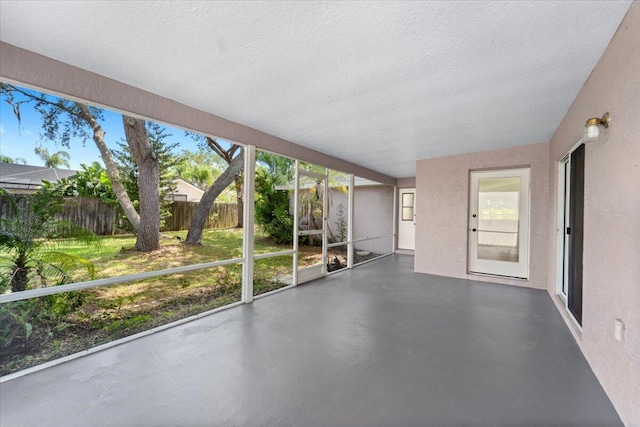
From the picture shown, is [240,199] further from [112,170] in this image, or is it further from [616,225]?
[616,225]

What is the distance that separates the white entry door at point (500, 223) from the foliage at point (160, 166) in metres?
5.41

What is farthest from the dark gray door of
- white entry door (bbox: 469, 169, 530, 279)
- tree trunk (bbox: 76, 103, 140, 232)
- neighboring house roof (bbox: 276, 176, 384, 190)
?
tree trunk (bbox: 76, 103, 140, 232)

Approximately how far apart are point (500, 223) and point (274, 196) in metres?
4.59

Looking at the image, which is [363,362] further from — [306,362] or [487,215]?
[487,215]

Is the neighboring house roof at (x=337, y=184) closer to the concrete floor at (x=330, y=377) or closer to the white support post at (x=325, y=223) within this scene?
the white support post at (x=325, y=223)

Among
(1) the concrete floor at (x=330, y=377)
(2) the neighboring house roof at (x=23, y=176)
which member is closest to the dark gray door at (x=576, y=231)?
(1) the concrete floor at (x=330, y=377)

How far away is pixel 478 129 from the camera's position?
4.12 meters

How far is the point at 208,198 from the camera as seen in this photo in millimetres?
4352

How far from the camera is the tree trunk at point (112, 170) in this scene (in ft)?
9.80

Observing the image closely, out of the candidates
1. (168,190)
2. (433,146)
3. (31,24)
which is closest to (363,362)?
(168,190)

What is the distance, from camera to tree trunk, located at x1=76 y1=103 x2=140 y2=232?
118 inches

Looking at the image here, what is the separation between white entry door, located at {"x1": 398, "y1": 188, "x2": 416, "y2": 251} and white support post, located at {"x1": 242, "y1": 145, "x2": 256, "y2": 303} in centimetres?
645

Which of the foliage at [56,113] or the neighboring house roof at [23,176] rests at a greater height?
the foliage at [56,113]

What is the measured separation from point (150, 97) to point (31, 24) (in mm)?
1075
